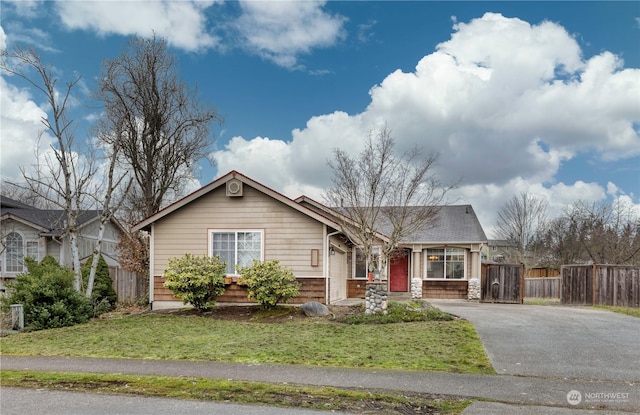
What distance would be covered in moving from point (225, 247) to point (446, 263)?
435 inches

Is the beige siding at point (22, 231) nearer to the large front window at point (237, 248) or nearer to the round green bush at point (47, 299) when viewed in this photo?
the round green bush at point (47, 299)

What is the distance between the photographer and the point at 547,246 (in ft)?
128

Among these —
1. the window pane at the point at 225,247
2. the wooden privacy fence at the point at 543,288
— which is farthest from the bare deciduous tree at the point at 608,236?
the window pane at the point at 225,247

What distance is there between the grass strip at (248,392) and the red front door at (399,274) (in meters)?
16.9

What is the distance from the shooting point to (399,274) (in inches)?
909

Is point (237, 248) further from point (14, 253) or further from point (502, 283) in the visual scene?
point (14, 253)

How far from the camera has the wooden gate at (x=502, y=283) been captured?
20562 millimetres

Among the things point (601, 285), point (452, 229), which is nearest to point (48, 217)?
point (452, 229)

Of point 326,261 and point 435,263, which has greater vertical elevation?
point 326,261

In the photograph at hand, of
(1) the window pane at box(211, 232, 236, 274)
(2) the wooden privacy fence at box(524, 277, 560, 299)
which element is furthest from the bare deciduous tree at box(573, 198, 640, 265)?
(1) the window pane at box(211, 232, 236, 274)

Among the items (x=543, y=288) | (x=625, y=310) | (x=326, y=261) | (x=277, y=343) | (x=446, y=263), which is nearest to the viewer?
(x=277, y=343)

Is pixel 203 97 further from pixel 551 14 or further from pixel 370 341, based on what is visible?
pixel 370 341

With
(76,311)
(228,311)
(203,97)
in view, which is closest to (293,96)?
(203,97)

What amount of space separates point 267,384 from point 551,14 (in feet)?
44.8
